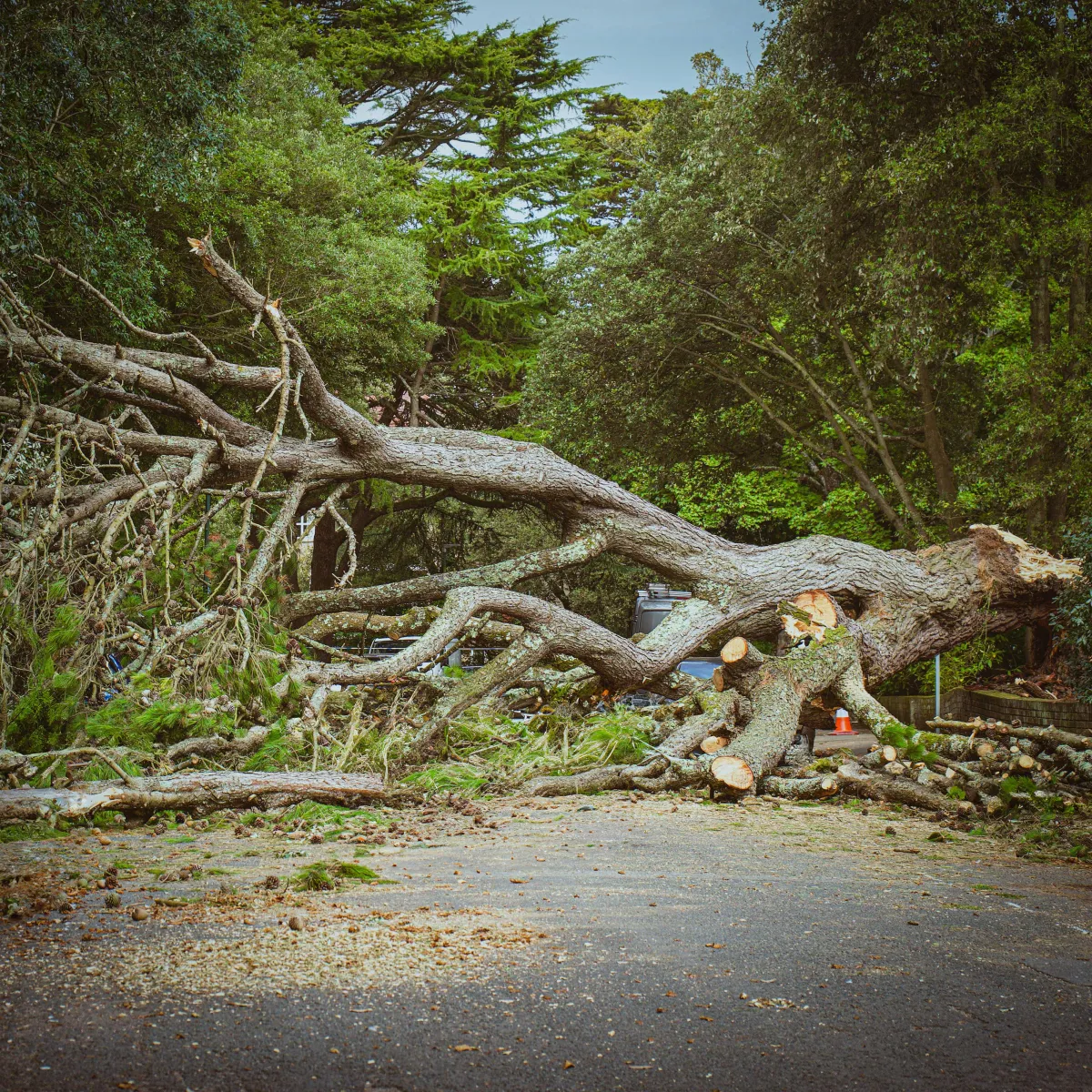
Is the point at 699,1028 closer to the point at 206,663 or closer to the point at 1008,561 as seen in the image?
the point at 206,663

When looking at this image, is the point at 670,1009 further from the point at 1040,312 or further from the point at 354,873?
the point at 1040,312

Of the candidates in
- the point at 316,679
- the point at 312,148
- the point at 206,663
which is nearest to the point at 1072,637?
the point at 316,679

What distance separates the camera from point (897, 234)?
12117mm

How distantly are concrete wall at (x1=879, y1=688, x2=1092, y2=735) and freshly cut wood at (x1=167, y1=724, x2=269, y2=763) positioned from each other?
297 inches

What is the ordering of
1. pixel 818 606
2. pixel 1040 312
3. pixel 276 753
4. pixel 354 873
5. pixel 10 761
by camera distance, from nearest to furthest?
pixel 354 873 → pixel 10 761 → pixel 276 753 → pixel 818 606 → pixel 1040 312

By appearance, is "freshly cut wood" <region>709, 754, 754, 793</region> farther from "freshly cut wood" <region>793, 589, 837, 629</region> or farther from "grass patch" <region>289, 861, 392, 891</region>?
"grass patch" <region>289, 861, 392, 891</region>

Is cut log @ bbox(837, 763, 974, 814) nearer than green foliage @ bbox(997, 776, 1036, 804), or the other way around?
green foliage @ bbox(997, 776, 1036, 804)

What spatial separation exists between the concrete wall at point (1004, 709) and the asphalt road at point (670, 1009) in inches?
239

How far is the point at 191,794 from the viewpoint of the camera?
19.6ft

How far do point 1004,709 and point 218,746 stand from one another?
871 centimetres

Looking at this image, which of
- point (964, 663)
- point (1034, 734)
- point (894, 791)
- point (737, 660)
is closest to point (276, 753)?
point (737, 660)

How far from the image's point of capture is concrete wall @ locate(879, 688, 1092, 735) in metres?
10.0

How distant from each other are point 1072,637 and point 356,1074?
8.29 meters

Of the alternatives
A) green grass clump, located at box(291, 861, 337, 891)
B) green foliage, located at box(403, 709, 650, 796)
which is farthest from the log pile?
green grass clump, located at box(291, 861, 337, 891)
